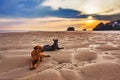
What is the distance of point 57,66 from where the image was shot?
8.31 m

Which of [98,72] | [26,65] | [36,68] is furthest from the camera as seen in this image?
[26,65]

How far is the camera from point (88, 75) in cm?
720

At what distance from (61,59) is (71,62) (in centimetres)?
72

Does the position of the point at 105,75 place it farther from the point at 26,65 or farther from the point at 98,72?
the point at 26,65

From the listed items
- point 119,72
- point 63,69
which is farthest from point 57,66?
point 119,72

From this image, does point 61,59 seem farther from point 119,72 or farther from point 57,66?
point 119,72

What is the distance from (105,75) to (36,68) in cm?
264

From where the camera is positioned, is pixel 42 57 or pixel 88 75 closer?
pixel 88 75

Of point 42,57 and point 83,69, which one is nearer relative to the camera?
point 83,69

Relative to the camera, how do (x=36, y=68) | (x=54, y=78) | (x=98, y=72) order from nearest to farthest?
(x=54, y=78) < (x=98, y=72) < (x=36, y=68)

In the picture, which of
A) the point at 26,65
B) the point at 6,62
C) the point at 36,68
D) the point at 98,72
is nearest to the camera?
the point at 98,72

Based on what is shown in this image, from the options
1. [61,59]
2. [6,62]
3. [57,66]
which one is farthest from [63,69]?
[6,62]

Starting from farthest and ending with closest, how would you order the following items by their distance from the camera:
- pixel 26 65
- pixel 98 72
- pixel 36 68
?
pixel 26 65
pixel 36 68
pixel 98 72

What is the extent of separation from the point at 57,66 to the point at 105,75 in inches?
79.5
